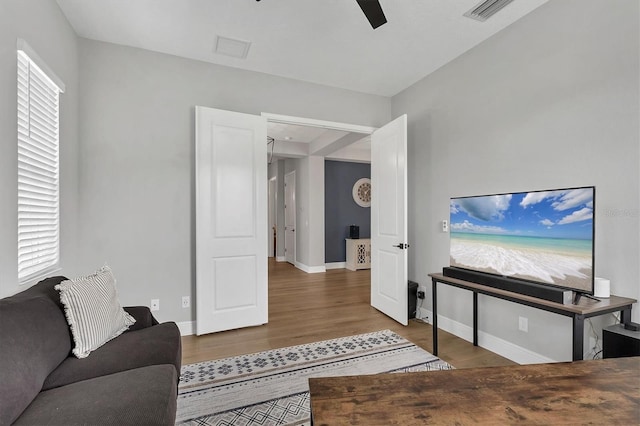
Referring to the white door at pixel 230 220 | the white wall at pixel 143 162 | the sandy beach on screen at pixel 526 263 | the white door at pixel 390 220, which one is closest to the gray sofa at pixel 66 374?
the white wall at pixel 143 162

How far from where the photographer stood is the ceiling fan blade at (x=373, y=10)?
1.75 metres

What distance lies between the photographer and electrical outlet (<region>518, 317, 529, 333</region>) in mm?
2488

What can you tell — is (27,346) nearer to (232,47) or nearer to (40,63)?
(40,63)

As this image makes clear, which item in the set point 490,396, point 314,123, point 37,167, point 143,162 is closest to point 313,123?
point 314,123

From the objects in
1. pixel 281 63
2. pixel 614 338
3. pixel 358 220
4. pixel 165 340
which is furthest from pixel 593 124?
pixel 358 220

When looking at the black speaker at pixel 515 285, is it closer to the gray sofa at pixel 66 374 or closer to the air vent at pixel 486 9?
the air vent at pixel 486 9

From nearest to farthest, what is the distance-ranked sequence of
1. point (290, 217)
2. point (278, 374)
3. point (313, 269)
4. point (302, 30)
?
point (278, 374), point (302, 30), point (313, 269), point (290, 217)

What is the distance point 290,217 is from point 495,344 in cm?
573

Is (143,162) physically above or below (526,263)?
above

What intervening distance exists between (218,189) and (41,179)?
1365 mm

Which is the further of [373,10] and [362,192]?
[362,192]

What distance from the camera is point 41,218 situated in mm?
2131

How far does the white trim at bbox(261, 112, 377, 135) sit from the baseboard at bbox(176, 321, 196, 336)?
2.29 m

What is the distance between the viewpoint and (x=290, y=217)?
→ 790 centimetres
